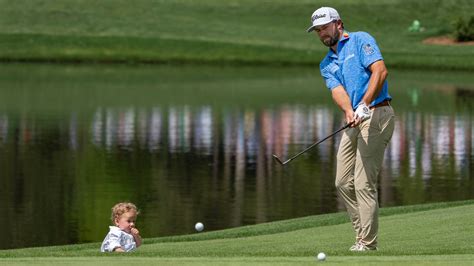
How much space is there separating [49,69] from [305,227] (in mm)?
43653

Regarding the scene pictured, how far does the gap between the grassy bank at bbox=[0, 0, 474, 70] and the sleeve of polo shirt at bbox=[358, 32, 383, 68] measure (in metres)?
52.1

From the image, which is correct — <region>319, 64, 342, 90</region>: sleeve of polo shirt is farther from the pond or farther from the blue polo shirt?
the pond

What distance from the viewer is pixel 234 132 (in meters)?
34.0

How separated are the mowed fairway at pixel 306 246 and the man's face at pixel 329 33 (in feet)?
5.78

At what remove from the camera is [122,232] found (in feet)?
38.7

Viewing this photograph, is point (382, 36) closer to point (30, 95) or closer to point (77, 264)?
point (30, 95)

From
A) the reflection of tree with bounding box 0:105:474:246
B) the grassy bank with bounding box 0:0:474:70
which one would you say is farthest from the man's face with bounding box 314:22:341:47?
the grassy bank with bounding box 0:0:474:70

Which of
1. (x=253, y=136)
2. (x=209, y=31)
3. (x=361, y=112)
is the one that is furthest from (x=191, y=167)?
(x=209, y=31)

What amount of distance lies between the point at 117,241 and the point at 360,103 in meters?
2.29

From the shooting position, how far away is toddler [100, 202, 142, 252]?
11.7 metres

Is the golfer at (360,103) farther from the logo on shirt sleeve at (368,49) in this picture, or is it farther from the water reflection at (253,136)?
the water reflection at (253,136)

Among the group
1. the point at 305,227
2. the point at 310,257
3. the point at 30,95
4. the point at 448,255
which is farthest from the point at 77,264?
the point at 30,95

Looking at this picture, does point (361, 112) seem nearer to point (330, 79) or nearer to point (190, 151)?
point (330, 79)

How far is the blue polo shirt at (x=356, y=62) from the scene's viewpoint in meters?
11.7
